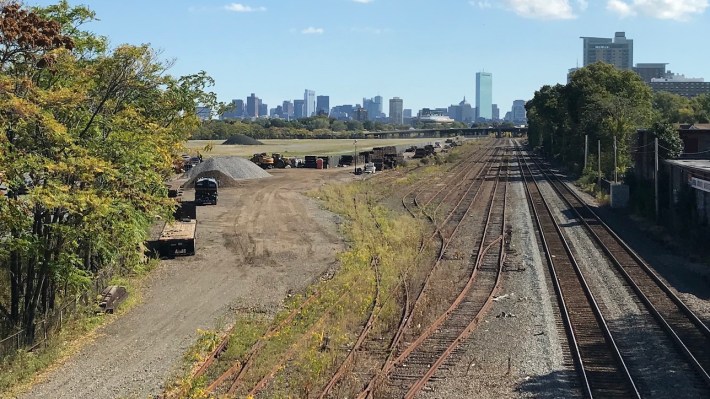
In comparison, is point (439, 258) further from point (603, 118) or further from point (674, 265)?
point (603, 118)

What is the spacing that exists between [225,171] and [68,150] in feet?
158

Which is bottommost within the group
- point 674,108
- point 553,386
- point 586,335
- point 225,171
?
point 553,386

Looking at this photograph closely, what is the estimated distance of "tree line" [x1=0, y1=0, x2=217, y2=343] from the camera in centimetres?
1441

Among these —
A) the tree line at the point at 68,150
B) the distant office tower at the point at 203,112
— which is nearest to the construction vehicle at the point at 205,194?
the distant office tower at the point at 203,112

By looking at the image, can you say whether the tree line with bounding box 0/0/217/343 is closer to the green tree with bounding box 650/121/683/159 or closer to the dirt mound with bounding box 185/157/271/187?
the green tree with bounding box 650/121/683/159

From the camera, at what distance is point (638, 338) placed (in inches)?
652

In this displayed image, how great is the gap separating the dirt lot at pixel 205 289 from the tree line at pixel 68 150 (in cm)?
206

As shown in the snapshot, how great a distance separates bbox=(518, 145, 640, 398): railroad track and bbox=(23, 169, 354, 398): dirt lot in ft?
27.1

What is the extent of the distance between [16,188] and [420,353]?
30.4ft

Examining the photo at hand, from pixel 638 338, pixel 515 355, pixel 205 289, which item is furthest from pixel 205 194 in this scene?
pixel 638 338

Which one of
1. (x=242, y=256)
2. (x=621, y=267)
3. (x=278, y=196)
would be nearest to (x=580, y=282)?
(x=621, y=267)

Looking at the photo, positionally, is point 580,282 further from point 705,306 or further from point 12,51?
point 12,51

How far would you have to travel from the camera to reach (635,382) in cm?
1370

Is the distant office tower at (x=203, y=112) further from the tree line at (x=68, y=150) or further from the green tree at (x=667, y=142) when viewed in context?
the green tree at (x=667, y=142)
